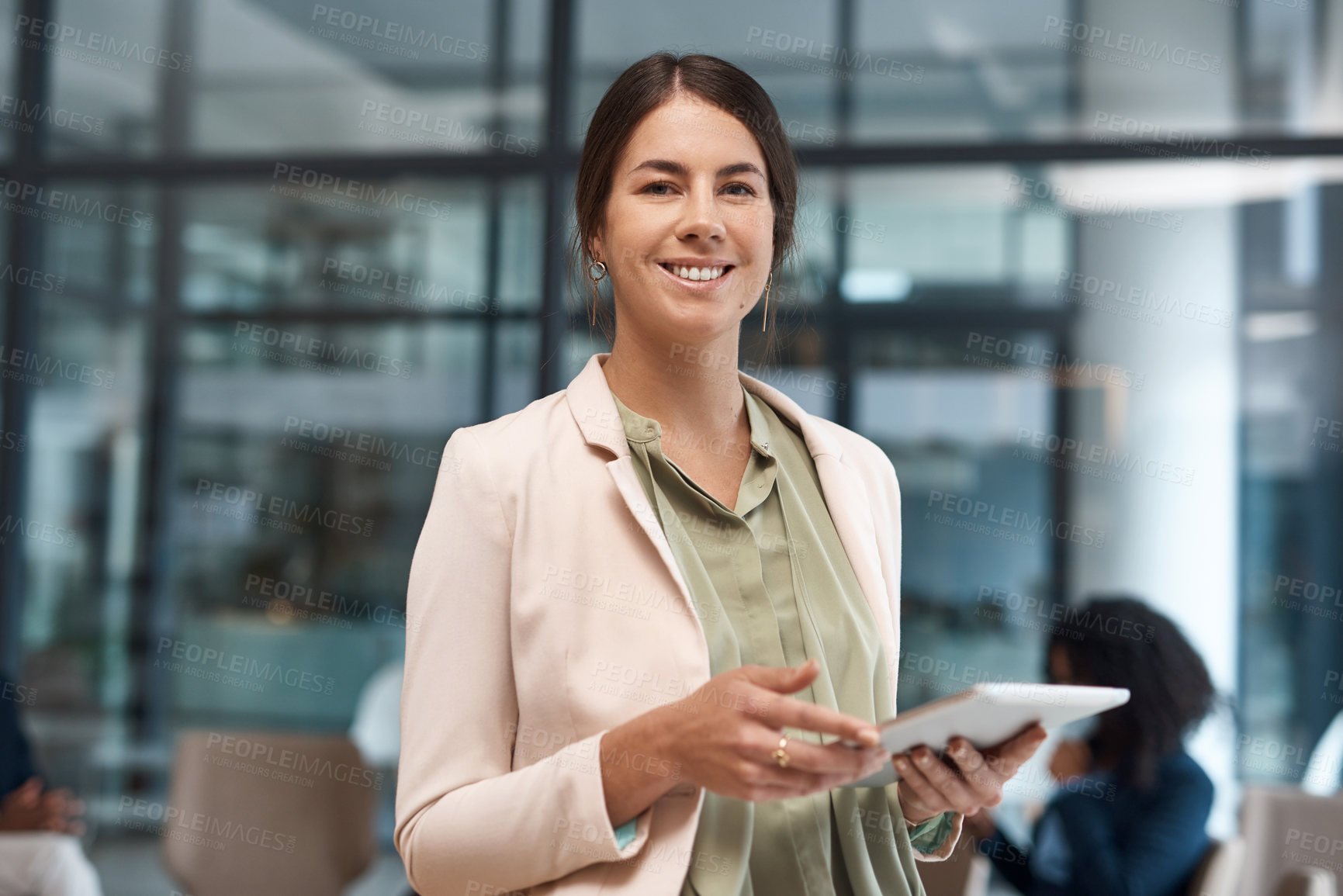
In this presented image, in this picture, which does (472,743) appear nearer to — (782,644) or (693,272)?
(782,644)

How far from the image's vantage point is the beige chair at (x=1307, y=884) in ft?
7.47

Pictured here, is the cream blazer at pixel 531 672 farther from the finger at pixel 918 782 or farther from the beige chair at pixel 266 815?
the beige chair at pixel 266 815

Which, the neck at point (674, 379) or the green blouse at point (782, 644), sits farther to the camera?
the neck at point (674, 379)

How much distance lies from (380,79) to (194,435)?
5.11 ft

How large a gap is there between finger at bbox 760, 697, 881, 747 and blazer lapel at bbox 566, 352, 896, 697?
0.60ft

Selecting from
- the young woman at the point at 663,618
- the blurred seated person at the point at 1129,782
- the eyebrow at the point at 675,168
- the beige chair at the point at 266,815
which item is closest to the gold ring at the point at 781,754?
the young woman at the point at 663,618

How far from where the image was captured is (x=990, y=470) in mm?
3928

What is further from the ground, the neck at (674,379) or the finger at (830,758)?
the neck at (674,379)

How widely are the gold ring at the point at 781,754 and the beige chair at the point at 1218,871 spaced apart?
6.41 ft

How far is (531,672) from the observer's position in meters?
1.02

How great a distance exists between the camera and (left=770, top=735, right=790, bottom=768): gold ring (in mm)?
865

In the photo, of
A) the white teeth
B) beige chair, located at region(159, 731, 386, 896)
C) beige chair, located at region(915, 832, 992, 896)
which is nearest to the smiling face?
the white teeth

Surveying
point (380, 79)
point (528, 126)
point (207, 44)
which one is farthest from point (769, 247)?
point (207, 44)

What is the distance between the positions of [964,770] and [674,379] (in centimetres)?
49
